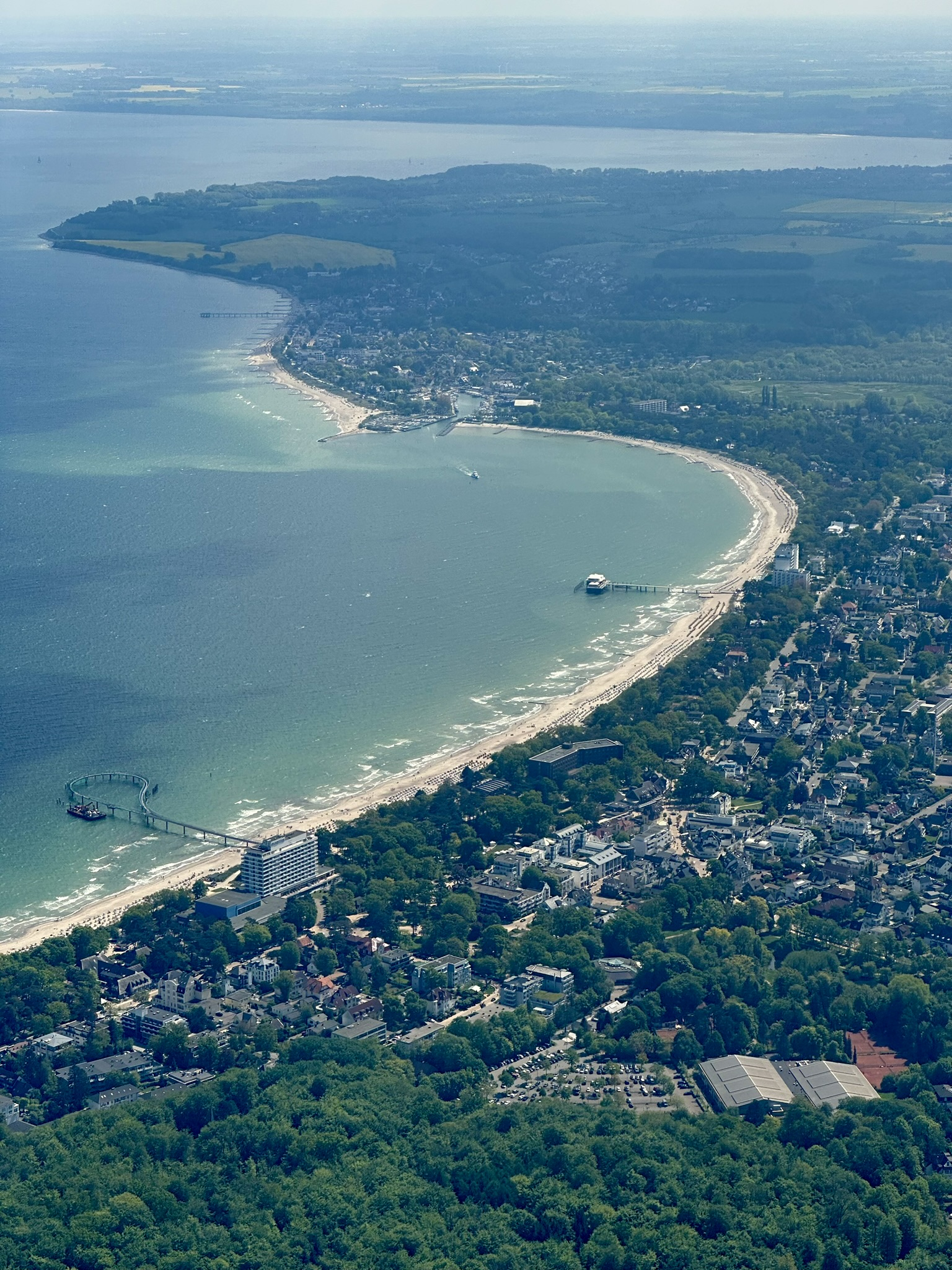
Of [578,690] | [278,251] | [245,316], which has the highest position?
[278,251]

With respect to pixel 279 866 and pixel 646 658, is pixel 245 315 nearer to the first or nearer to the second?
pixel 646 658

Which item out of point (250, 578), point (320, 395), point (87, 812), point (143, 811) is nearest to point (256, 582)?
point (250, 578)

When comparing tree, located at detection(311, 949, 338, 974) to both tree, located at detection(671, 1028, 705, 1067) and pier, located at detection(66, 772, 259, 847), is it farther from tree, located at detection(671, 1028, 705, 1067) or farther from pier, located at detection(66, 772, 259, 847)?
tree, located at detection(671, 1028, 705, 1067)

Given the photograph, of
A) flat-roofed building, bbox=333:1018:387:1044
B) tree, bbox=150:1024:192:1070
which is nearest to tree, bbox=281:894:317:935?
flat-roofed building, bbox=333:1018:387:1044

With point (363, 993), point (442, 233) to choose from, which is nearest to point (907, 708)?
point (363, 993)

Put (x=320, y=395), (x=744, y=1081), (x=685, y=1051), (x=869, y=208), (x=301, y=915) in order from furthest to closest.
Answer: (x=869, y=208), (x=320, y=395), (x=301, y=915), (x=685, y=1051), (x=744, y=1081)

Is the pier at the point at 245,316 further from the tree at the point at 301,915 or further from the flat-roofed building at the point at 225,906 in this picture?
the tree at the point at 301,915

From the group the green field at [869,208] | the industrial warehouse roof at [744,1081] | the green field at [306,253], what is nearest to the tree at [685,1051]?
the industrial warehouse roof at [744,1081]

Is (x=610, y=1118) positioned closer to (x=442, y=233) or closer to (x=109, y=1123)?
(x=109, y=1123)
